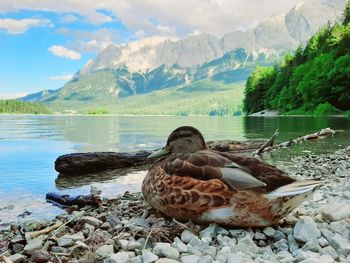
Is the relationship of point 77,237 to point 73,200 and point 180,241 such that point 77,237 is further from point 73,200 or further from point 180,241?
point 73,200

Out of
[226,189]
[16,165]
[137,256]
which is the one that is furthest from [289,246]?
[16,165]

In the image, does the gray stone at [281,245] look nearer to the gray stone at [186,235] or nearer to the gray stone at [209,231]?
the gray stone at [209,231]

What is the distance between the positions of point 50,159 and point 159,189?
663 inches

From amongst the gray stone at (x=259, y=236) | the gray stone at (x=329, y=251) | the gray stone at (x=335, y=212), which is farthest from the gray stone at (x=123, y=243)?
the gray stone at (x=335, y=212)

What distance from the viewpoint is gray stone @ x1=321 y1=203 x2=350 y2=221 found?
5.70 metres

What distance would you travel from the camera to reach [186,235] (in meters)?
5.34

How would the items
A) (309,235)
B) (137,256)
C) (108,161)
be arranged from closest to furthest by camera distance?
(137,256)
(309,235)
(108,161)

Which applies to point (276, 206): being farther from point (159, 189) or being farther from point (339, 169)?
point (339, 169)

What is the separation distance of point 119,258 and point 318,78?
7217 centimetres

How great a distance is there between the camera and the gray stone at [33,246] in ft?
16.6

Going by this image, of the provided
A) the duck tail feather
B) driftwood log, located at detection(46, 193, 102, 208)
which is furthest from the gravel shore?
driftwood log, located at detection(46, 193, 102, 208)

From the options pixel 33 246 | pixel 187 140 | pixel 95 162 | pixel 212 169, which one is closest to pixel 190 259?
pixel 212 169

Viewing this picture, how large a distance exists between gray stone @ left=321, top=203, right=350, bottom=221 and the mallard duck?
0.59 metres

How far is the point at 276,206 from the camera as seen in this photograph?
5438mm
